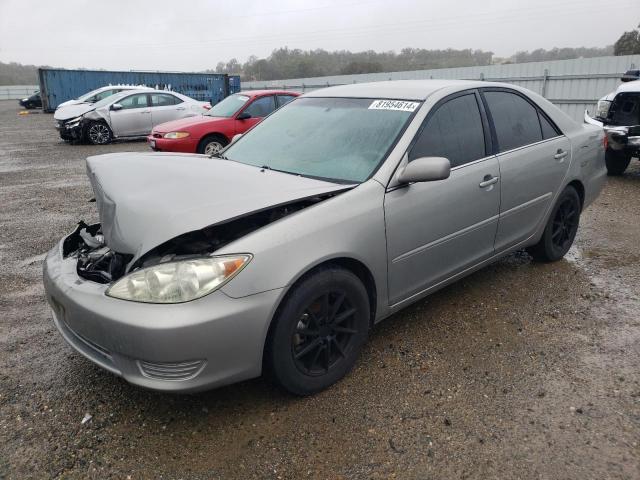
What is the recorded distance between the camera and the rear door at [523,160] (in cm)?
363

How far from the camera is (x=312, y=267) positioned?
2.43 metres

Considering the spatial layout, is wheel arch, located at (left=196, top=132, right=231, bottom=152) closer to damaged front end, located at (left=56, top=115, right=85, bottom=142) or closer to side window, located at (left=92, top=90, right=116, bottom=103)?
damaged front end, located at (left=56, top=115, right=85, bottom=142)

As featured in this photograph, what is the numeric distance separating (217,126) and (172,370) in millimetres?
8115

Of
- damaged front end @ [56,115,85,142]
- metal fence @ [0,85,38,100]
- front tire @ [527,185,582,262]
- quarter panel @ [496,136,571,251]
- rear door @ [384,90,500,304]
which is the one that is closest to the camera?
rear door @ [384,90,500,304]

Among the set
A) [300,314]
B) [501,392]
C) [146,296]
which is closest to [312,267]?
[300,314]

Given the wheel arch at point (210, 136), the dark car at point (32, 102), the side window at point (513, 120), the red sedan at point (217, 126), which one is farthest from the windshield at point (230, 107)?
the dark car at point (32, 102)

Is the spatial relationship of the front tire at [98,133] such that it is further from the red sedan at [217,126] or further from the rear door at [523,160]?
the rear door at [523,160]

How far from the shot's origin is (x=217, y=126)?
9711 millimetres

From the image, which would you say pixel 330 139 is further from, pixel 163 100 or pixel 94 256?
pixel 163 100

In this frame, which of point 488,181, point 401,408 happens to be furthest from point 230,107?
point 401,408

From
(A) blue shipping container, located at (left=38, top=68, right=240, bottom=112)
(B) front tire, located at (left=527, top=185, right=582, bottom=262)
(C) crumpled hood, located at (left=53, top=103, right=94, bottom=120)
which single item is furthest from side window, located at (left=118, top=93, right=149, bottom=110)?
(B) front tire, located at (left=527, top=185, right=582, bottom=262)

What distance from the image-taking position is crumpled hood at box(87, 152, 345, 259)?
234 centimetres

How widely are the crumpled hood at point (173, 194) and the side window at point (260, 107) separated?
23.7 feet

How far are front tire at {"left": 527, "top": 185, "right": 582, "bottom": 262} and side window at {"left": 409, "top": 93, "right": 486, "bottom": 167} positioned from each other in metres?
1.21
